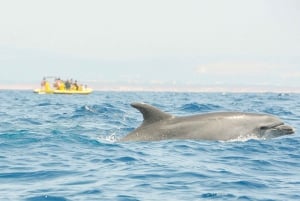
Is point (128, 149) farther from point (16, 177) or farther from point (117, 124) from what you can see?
point (117, 124)

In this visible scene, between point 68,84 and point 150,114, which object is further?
point 68,84

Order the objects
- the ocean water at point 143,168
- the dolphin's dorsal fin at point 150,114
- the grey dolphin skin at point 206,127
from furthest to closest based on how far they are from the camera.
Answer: the grey dolphin skin at point 206,127 → the dolphin's dorsal fin at point 150,114 → the ocean water at point 143,168

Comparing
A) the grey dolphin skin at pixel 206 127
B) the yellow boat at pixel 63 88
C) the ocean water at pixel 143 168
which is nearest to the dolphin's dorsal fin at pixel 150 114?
the grey dolphin skin at pixel 206 127

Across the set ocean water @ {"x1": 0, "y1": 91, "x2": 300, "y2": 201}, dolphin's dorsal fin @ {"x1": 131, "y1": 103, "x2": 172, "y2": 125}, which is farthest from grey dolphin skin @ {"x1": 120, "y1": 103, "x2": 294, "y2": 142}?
ocean water @ {"x1": 0, "y1": 91, "x2": 300, "y2": 201}

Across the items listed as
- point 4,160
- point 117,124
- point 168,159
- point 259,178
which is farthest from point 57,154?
point 117,124

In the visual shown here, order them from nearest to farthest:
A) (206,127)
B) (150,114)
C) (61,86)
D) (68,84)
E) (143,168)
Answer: (143,168), (150,114), (206,127), (68,84), (61,86)

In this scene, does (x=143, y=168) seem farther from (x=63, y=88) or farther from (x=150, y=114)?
(x=63, y=88)

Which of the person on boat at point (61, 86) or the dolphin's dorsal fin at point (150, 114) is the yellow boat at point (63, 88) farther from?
the dolphin's dorsal fin at point (150, 114)

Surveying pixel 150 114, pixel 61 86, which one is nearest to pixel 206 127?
pixel 150 114

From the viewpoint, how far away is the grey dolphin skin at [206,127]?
16.2 m

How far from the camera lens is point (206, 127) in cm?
1667

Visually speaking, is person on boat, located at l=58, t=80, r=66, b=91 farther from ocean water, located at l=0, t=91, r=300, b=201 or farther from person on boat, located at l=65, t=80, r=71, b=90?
ocean water, located at l=0, t=91, r=300, b=201

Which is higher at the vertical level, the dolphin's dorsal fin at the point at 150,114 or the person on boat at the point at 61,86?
the dolphin's dorsal fin at the point at 150,114

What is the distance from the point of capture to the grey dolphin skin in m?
16.2
